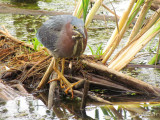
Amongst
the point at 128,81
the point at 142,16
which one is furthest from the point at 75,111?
the point at 142,16

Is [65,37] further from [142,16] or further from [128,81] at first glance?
[142,16]

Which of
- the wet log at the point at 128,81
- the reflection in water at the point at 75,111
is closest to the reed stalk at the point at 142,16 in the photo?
the wet log at the point at 128,81

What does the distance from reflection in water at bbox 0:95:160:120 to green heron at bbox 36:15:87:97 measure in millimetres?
319

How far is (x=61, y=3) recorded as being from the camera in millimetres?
9906

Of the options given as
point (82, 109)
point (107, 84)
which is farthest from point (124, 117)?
point (107, 84)

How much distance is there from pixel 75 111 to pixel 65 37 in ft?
2.71

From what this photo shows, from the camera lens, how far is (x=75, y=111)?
12.2ft

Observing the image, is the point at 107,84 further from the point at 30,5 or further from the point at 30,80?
the point at 30,5

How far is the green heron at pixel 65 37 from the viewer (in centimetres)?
342

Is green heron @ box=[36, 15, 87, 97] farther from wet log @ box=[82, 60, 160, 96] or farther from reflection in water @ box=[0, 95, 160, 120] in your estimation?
wet log @ box=[82, 60, 160, 96]

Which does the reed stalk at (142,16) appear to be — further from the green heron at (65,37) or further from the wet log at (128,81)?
the green heron at (65,37)

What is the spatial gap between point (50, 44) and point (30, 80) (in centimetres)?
89

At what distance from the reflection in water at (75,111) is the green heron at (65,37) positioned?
1.05ft

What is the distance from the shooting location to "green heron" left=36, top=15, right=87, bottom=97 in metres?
3.42
